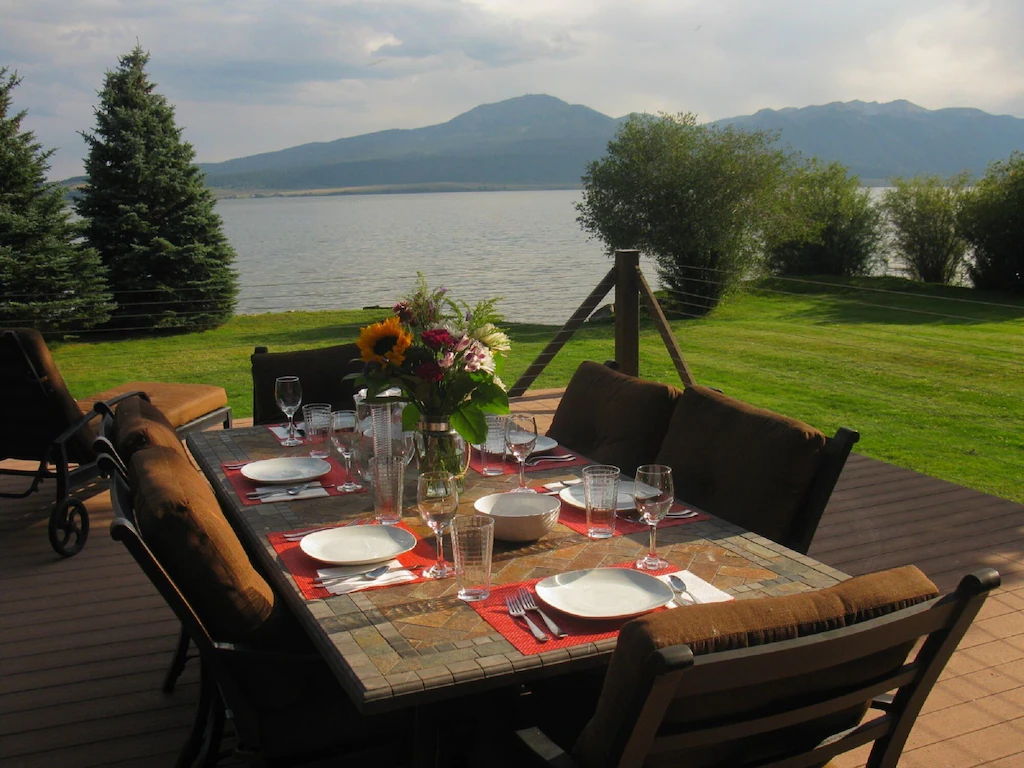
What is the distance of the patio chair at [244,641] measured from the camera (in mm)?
1744

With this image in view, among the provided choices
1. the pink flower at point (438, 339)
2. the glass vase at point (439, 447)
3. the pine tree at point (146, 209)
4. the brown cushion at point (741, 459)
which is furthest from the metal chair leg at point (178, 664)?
the pine tree at point (146, 209)

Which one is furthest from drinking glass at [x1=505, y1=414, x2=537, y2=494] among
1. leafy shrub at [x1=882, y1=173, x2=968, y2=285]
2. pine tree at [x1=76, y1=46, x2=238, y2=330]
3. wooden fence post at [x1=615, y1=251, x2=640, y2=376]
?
leafy shrub at [x1=882, y1=173, x2=968, y2=285]

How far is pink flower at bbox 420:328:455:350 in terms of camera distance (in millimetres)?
2287

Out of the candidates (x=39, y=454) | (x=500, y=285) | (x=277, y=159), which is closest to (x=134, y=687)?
(x=39, y=454)

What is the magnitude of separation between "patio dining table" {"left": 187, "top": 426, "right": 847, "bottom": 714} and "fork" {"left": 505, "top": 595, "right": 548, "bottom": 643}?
33 millimetres

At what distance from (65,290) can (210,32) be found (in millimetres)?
6633

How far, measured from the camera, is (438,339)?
2.29 meters

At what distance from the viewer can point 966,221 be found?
17.5m

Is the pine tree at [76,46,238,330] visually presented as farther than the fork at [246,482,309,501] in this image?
Yes

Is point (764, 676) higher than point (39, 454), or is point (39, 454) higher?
point (764, 676)

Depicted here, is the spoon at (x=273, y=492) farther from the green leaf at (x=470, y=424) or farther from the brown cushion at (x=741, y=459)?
the brown cushion at (x=741, y=459)

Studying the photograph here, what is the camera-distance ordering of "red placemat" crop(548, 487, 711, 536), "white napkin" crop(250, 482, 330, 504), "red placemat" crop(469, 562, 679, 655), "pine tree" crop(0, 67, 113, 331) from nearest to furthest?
"red placemat" crop(469, 562, 679, 655)
"red placemat" crop(548, 487, 711, 536)
"white napkin" crop(250, 482, 330, 504)
"pine tree" crop(0, 67, 113, 331)

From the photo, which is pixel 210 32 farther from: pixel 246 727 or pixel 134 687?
pixel 246 727

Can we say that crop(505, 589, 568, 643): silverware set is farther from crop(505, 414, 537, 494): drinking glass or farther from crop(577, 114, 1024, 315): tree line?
crop(577, 114, 1024, 315): tree line
